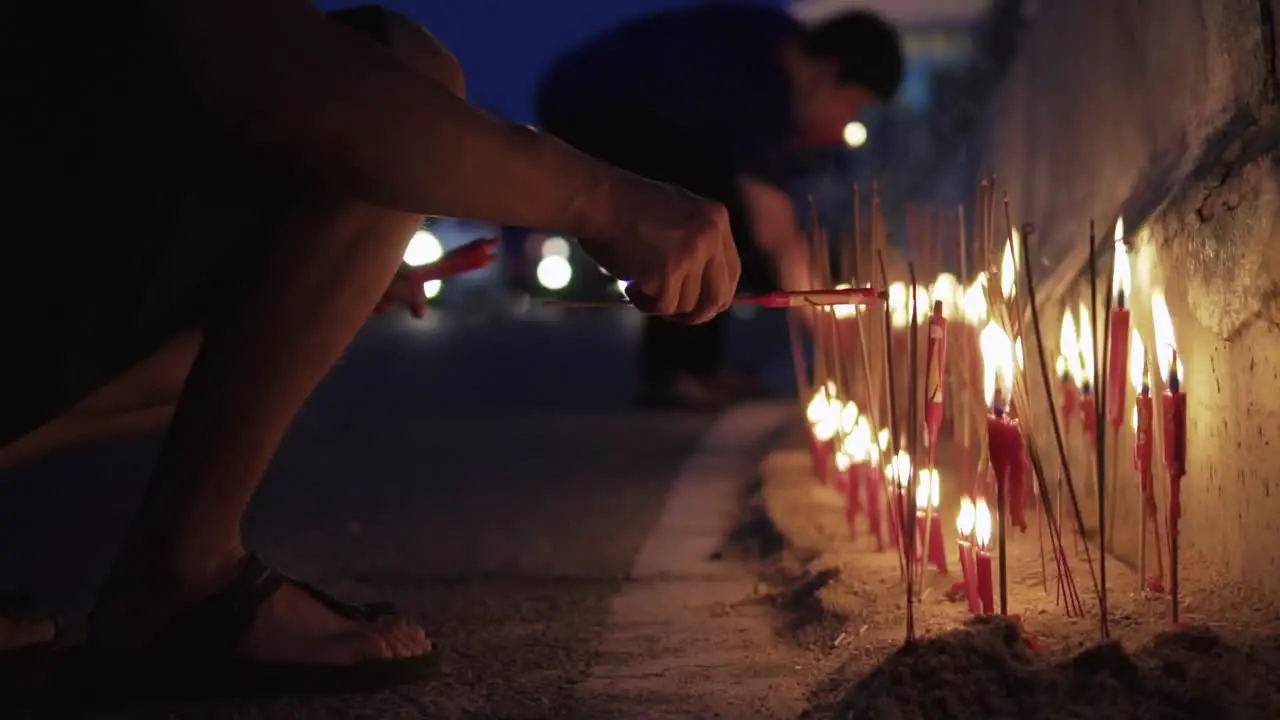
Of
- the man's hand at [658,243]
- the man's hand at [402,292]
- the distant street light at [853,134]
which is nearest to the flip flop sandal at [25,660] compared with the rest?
the man's hand at [402,292]

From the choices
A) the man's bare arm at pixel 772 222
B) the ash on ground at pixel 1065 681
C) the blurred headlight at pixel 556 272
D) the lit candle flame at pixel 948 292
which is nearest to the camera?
the ash on ground at pixel 1065 681

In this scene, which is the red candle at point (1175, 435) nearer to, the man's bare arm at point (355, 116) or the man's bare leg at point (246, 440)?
the man's bare arm at point (355, 116)

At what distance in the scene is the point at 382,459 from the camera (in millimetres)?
3088

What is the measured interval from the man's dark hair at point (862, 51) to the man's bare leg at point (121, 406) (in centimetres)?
203

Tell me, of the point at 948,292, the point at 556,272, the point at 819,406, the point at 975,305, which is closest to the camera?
the point at 975,305

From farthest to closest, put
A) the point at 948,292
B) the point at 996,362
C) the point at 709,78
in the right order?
the point at 709,78 < the point at 948,292 < the point at 996,362

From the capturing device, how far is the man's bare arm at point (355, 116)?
100 cm

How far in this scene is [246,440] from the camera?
1274 millimetres

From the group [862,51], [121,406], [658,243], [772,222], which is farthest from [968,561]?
[862,51]

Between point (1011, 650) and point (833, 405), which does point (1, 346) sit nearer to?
point (1011, 650)

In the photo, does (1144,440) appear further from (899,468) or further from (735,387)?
(735,387)

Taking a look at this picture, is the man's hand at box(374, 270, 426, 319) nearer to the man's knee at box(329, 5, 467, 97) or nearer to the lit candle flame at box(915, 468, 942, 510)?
the man's knee at box(329, 5, 467, 97)

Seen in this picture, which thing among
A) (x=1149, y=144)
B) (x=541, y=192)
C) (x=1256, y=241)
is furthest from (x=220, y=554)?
(x=1149, y=144)

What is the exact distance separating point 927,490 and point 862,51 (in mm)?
1820
